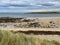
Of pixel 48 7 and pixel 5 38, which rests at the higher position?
pixel 5 38

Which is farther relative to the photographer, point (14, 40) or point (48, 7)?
point (48, 7)

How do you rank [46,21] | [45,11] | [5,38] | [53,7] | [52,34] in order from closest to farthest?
[5,38] → [52,34] → [46,21] → [45,11] → [53,7]

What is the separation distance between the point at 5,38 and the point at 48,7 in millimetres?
25498

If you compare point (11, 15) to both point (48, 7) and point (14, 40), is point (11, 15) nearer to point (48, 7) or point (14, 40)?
point (48, 7)

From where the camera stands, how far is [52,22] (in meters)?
22.2

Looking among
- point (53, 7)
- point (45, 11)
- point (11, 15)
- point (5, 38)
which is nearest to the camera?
point (5, 38)

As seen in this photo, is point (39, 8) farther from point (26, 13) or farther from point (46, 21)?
point (46, 21)

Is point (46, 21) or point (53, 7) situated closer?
point (46, 21)

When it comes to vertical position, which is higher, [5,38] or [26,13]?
[5,38]

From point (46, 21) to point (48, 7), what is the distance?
460 inches

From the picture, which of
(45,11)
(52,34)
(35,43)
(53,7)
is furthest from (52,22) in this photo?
(35,43)

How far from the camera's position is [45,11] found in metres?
30.9

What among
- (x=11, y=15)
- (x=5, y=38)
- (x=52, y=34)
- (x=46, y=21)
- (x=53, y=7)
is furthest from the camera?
(x=53, y=7)

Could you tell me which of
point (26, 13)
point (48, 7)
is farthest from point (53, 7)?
point (26, 13)
